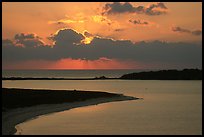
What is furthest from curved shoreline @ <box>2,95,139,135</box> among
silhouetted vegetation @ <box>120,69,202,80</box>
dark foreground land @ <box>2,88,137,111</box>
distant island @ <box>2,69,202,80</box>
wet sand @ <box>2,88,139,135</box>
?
silhouetted vegetation @ <box>120,69,202,80</box>

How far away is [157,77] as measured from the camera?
16625 centimetres

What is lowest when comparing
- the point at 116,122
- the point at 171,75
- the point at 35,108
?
the point at 116,122

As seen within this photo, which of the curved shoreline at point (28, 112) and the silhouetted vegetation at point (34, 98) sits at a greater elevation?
the silhouetted vegetation at point (34, 98)

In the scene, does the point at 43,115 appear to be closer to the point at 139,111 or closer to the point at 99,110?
the point at 99,110

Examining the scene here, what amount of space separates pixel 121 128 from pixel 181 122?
8339 mm

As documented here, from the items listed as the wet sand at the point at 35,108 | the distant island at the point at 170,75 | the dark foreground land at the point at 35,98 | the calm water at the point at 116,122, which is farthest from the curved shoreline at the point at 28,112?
the distant island at the point at 170,75

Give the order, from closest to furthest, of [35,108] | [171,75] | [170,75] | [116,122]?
[116,122] → [35,108] → [171,75] → [170,75]

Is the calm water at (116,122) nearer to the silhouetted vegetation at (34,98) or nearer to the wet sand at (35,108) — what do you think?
the wet sand at (35,108)

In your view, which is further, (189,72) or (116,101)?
(189,72)

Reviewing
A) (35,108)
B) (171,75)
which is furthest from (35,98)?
(171,75)

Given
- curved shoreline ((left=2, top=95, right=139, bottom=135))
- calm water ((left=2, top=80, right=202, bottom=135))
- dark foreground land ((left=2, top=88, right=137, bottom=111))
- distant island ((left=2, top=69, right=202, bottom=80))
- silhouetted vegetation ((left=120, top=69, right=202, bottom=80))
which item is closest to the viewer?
curved shoreline ((left=2, top=95, right=139, bottom=135))

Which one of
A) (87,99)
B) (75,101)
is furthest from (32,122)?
(87,99)

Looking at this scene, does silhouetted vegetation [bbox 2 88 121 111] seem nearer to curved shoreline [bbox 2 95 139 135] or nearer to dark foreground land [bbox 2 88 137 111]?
dark foreground land [bbox 2 88 137 111]

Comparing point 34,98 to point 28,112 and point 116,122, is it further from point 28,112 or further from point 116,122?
point 116,122
